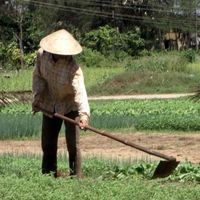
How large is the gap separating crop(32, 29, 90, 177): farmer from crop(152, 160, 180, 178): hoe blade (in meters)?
0.90

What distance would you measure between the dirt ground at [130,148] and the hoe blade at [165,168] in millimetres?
3273

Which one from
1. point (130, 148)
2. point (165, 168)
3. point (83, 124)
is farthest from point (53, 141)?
point (130, 148)

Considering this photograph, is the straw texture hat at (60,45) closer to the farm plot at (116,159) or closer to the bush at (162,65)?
the farm plot at (116,159)

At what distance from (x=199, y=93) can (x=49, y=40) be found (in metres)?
4.51

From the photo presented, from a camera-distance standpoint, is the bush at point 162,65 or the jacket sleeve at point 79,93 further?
the bush at point 162,65

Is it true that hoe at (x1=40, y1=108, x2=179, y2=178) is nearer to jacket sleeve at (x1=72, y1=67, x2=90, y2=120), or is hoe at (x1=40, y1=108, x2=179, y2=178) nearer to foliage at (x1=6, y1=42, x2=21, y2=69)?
jacket sleeve at (x1=72, y1=67, x2=90, y2=120)

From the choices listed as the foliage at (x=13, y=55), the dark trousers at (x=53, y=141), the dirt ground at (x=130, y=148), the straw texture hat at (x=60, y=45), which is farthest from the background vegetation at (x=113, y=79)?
the straw texture hat at (x=60, y=45)

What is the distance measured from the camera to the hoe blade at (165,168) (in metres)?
7.33

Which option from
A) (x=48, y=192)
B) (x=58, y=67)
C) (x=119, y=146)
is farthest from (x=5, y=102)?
(x=119, y=146)

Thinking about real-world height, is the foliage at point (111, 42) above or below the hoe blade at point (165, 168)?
below

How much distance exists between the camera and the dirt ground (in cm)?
1177

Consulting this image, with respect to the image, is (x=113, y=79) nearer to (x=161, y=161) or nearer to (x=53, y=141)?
(x=53, y=141)

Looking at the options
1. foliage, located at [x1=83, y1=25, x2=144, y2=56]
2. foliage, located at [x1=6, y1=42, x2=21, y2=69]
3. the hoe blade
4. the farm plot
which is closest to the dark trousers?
the farm plot

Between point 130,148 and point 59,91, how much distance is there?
5.20 m
